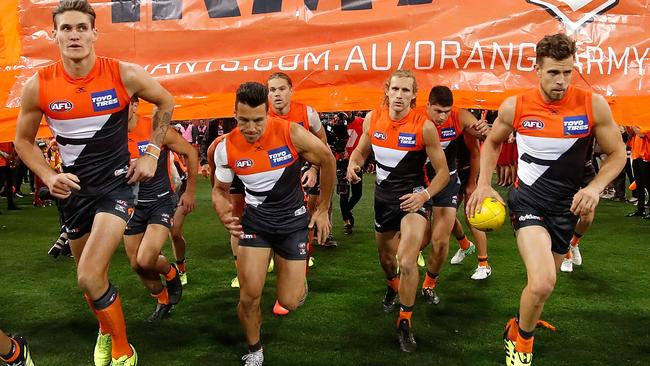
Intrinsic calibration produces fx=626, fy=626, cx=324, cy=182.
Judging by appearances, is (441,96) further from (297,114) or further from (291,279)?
(291,279)

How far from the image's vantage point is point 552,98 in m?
4.82

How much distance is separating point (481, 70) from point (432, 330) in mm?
2495

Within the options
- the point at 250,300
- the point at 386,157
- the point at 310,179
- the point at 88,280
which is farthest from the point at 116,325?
the point at 386,157

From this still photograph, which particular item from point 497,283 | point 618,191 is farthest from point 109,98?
point 618,191

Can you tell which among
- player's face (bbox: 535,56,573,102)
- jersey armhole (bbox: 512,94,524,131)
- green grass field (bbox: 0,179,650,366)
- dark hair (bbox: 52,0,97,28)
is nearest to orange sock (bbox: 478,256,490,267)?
green grass field (bbox: 0,179,650,366)

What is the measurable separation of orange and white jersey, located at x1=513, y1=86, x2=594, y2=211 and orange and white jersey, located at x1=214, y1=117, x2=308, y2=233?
187cm

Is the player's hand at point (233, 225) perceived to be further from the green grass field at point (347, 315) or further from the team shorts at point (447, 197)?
the team shorts at point (447, 197)

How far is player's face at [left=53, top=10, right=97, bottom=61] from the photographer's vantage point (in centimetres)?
446

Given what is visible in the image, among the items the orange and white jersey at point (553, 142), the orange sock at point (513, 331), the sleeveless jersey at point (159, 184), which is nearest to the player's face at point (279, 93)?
the sleeveless jersey at point (159, 184)

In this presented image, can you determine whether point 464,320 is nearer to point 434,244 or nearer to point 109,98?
point 434,244

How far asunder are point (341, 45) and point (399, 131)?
103cm

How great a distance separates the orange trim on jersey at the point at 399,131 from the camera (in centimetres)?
593

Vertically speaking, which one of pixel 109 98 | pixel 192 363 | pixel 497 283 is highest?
pixel 109 98

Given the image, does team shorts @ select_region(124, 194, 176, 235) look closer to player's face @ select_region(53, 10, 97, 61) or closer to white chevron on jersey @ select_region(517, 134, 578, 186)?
player's face @ select_region(53, 10, 97, 61)
